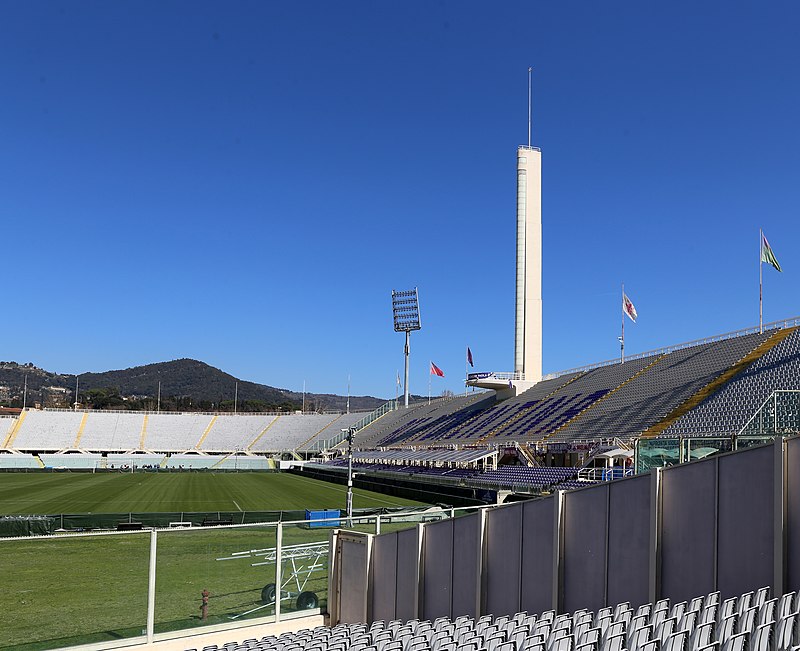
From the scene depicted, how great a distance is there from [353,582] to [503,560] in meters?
3.47

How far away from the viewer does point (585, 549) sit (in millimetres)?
11516

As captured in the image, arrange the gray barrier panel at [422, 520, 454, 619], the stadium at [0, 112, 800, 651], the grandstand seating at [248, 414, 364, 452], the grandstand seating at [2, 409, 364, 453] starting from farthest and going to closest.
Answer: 1. the grandstand seating at [248, 414, 364, 452]
2. the grandstand seating at [2, 409, 364, 453]
3. the gray barrier panel at [422, 520, 454, 619]
4. the stadium at [0, 112, 800, 651]

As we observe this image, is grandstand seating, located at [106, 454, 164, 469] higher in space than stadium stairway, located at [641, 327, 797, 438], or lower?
lower

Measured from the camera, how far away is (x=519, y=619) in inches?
384

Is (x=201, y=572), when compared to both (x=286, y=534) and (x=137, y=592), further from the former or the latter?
(x=137, y=592)

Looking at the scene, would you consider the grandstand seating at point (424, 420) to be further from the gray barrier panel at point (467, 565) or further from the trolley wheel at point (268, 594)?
the gray barrier panel at point (467, 565)

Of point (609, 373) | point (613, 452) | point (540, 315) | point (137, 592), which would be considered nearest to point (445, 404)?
point (540, 315)

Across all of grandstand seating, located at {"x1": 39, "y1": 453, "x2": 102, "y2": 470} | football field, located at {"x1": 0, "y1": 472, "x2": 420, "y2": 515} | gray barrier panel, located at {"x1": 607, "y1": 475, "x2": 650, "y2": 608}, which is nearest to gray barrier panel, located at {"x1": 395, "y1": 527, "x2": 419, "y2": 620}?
gray barrier panel, located at {"x1": 607, "y1": 475, "x2": 650, "y2": 608}

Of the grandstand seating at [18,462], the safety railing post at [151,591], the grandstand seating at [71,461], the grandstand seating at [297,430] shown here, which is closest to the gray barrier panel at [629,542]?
the safety railing post at [151,591]

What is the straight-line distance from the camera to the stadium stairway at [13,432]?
95125 millimetres

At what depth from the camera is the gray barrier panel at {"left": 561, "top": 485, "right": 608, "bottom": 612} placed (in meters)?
11.3

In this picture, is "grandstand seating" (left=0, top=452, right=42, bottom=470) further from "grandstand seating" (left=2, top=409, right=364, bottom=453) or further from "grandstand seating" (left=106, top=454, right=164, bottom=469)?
"grandstand seating" (left=2, top=409, right=364, bottom=453)

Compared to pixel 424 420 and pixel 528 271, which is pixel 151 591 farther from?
pixel 424 420

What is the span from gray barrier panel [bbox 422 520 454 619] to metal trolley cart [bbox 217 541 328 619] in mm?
2293
